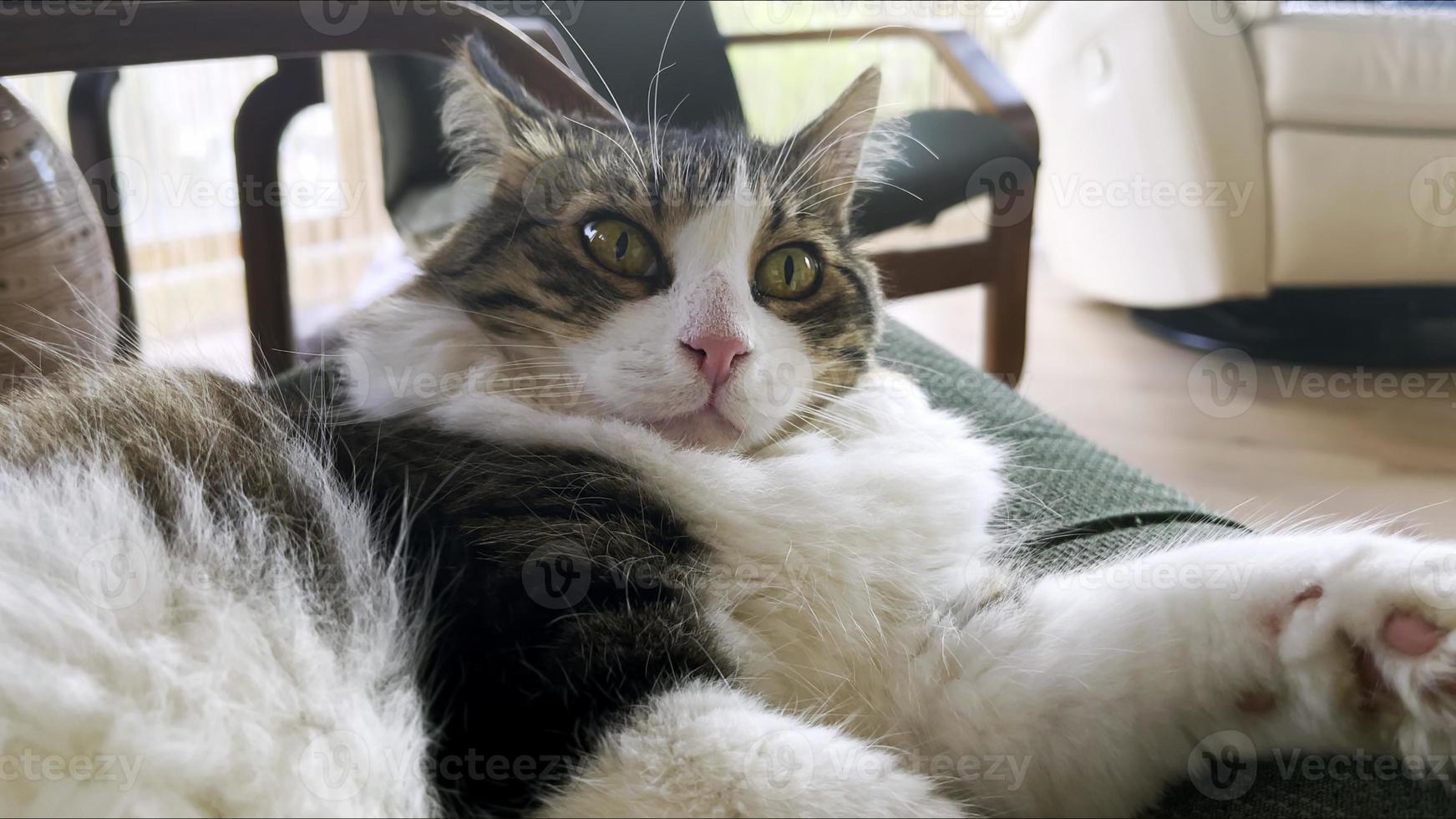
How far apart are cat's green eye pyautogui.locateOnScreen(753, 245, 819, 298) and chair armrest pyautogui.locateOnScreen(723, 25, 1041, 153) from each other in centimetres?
161

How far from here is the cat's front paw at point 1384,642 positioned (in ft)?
A: 2.40

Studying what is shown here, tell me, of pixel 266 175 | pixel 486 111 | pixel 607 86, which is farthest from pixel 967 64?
pixel 486 111

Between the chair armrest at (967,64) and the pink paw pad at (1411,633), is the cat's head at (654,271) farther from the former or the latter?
the chair armrest at (967,64)

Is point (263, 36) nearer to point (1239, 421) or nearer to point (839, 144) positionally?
point (839, 144)

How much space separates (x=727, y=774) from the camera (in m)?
0.73

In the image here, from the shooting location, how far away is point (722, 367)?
3.32ft

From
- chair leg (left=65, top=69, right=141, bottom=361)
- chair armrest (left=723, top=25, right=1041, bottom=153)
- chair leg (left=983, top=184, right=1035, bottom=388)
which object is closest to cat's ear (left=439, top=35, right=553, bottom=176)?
chair leg (left=65, top=69, right=141, bottom=361)

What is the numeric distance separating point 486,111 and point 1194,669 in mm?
989

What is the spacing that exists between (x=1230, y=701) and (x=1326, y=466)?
1.16m

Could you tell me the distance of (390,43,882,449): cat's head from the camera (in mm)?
1029

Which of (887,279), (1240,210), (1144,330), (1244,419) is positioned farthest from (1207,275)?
(887,279)

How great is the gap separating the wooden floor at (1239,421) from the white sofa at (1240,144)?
0.26 metres

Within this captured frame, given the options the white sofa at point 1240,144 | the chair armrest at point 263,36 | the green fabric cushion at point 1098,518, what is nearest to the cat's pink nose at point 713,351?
the green fabric cushion at point 1098,518

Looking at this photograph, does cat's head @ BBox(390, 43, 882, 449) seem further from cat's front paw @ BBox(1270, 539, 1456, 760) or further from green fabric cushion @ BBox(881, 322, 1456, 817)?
cat's front paw @ BBox(1270, 539, 1456, 760)
